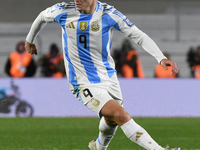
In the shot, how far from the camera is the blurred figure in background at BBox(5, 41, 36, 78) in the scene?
12.3m

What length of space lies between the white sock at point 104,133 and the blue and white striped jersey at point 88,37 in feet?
2.17

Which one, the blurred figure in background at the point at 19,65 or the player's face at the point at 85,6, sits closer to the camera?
the player's face at the point at 85,6

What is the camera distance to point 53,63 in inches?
496

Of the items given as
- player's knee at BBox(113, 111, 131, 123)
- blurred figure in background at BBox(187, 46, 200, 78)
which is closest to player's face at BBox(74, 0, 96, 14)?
player's knee at BBox(113, 111, 131, 123)

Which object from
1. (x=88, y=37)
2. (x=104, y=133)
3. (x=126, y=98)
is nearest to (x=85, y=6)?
(x=88, y=37)

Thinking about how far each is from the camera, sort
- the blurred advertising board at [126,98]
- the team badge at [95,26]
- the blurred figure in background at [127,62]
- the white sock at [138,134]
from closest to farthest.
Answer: the white sock at [138,134], the team badge at [95,26], the blurred advertising board at [126,98], the blurred figure in background at [127,62]

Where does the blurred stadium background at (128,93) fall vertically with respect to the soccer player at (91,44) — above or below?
below

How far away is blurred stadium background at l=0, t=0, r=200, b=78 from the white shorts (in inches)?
441

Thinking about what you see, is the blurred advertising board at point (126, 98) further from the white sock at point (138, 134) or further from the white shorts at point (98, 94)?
the white sock at point (138, 134)

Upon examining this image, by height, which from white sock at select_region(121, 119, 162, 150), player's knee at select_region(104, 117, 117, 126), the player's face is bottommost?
player's knee at select_region(104, 117, 117, 126)

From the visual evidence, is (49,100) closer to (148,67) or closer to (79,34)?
(148,67)

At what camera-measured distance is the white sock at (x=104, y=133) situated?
529 cm

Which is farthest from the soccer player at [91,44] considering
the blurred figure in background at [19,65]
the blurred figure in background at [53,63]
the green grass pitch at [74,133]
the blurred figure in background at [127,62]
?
the blurred figure in background at [127,62]

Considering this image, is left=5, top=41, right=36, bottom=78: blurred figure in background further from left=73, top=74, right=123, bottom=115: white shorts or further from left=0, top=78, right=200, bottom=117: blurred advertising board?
left=73, top=74, right=123, bottom=115: white shorts
